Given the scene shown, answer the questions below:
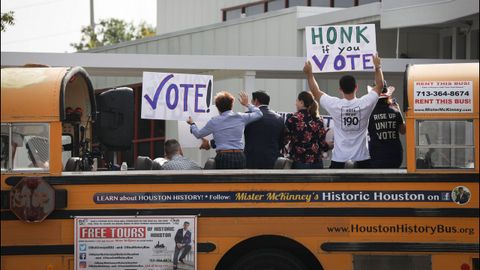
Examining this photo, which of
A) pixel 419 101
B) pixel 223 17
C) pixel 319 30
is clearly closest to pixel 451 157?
pixel 419 101

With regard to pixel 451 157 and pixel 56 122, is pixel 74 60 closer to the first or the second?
pixel 56 122

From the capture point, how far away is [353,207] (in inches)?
325

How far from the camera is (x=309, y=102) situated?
9.65 metres

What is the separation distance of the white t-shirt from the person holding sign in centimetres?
87

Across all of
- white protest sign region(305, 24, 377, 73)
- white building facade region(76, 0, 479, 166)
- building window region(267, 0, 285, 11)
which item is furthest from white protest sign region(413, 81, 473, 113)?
building window region(267, 0, 285, 11)

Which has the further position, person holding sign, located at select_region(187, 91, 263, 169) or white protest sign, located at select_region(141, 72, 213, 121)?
white protest sign, located at select_region(141, 72, 213, 121)

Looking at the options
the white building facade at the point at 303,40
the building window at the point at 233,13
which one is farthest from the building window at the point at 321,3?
the building window at the point at 233,13

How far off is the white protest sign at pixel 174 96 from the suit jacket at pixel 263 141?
5.22 ft

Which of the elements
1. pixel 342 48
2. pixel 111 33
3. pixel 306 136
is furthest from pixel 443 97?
pixel 111 33

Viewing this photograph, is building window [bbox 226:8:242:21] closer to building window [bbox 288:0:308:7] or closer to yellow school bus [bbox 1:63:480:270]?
building window [bbox 288:0:308:7]

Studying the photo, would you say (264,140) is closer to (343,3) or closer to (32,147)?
(32,147)

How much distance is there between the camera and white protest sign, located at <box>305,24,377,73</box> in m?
10.9

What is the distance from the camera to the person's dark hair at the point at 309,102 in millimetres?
9625

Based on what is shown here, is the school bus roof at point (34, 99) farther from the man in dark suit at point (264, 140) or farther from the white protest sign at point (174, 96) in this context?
the white protest sign at point (174, 96)
